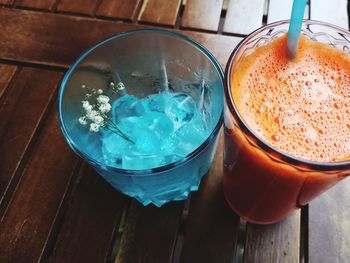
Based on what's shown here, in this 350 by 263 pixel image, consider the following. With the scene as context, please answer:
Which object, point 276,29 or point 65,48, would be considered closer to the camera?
point 276,29

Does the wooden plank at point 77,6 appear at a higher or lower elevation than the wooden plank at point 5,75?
higher

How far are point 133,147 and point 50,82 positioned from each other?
233mm

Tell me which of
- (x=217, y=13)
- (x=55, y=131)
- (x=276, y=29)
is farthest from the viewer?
(x=217, y=13)

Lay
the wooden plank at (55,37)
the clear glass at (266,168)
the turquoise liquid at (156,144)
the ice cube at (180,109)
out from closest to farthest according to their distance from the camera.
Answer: the clear glass at (266,168), the turquoise liquid at (156,144), the ice cube at (180,109), the wooden plank at (55,37)

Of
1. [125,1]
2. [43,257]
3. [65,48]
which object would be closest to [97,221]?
[43,257]

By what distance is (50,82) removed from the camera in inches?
26.7

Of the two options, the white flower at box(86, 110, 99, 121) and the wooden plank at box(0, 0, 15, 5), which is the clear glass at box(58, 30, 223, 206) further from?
the wooden plank at box(0, 0, 15, 5)

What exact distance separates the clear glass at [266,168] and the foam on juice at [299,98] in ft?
0.06

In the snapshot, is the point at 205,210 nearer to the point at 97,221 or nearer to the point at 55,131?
the point at 97,221

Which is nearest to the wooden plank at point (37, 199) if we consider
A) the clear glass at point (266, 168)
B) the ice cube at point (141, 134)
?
the ice cube at point (141, 134)

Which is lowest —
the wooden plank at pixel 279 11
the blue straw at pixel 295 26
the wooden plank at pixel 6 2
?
the wooden plank at pixel 6 2

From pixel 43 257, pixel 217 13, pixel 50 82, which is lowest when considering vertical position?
pixel 43 257

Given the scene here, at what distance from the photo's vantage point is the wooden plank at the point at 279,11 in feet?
2.40

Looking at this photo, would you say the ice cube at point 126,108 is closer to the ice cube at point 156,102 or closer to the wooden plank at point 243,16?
the ice cube at point 156,102
